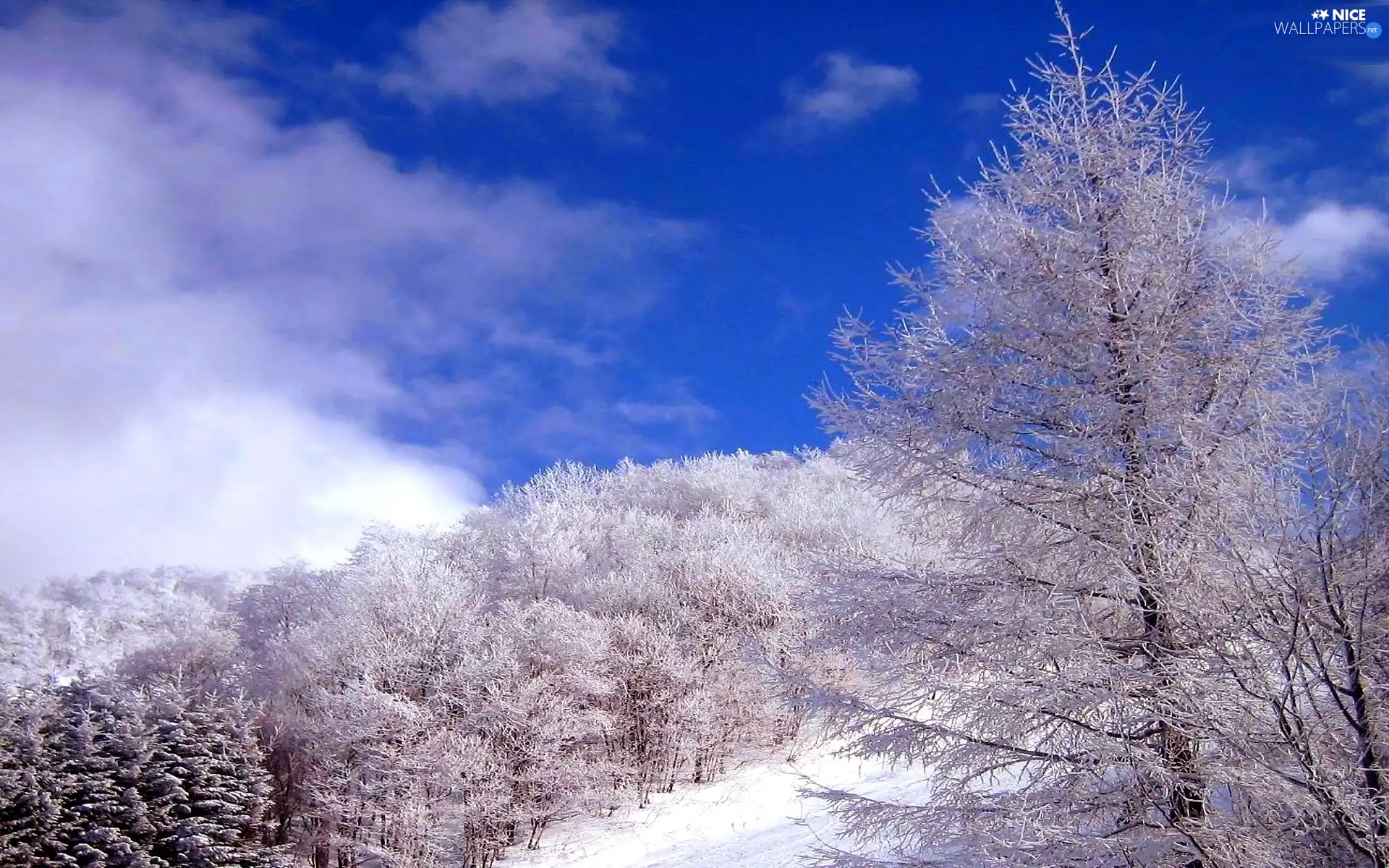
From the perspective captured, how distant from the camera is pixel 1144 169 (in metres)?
6.81

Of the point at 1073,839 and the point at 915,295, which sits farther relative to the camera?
the point at 915,295

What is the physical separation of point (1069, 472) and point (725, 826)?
59.2 feet

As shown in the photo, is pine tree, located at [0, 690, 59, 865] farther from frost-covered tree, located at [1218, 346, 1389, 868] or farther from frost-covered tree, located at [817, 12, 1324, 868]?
frost-covered tree, located at [1218, 346, 1389, 868]

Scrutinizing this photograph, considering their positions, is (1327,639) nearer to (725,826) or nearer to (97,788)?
(725,826)

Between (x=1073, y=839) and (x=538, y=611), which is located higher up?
(x=538, y=611)

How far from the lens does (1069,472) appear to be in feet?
21.8

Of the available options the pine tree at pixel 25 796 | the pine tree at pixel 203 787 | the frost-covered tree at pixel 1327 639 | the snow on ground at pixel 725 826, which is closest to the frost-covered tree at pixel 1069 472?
the frost-covered tree at pixel 1327 639

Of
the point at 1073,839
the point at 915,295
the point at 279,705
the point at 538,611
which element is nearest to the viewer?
the point at 1073,839

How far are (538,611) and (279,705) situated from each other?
965 cm

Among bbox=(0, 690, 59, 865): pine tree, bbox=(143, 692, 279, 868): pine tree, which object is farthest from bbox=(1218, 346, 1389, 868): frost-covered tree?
bbox=(0, 690, 59, 865): pine tree

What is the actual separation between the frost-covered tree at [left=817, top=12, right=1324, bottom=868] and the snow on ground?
34.0 feet

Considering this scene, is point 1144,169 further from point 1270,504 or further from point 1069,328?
point 1270,504

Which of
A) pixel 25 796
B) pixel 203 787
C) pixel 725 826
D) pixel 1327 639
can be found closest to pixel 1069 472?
pixel 1327 639

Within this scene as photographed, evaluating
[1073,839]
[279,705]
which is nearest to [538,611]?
[279,705]
